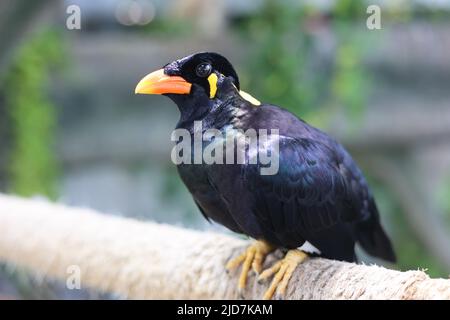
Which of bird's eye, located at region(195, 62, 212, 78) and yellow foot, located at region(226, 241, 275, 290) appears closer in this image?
bird's eye, located at region(195, 62, 212, 78)

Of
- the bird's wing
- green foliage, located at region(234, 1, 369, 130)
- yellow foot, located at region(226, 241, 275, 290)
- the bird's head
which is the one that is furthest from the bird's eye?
green foliage, located at region(234, 1, 369, 130)

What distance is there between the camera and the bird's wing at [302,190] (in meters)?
1.04

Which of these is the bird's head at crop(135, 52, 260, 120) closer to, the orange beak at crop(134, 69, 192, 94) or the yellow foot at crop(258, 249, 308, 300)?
the orange beak at crop(134, 69, 192, 94)

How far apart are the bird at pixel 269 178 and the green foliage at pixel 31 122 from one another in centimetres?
154

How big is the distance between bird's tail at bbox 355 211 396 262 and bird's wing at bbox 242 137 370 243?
0.34ft

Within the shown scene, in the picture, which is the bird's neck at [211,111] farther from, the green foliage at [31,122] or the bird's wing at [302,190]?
the green foliage at [31,122]

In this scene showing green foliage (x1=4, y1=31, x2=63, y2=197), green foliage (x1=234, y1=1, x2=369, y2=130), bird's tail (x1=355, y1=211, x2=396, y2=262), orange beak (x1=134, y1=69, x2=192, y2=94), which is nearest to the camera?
orange beak (x1=134, y1=69, x2=192, y2=94)

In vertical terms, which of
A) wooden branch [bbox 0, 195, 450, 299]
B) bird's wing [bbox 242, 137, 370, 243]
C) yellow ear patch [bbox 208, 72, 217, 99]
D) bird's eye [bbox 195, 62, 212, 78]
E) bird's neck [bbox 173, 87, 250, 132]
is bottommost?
wooden branch [bbox 0, 195, 450, 299]

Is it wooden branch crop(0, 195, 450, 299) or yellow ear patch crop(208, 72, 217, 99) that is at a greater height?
yellow ear patch crop(208, 72, 217, 99)

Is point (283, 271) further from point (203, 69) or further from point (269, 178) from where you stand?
point (203, 69)

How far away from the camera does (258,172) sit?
102 centimetres

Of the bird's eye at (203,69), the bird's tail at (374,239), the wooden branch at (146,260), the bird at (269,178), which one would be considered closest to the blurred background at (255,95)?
the wooden branch at (146,260)

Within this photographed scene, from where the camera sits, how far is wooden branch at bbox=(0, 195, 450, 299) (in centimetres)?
99

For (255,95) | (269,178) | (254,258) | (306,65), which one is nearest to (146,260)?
(254,258)
